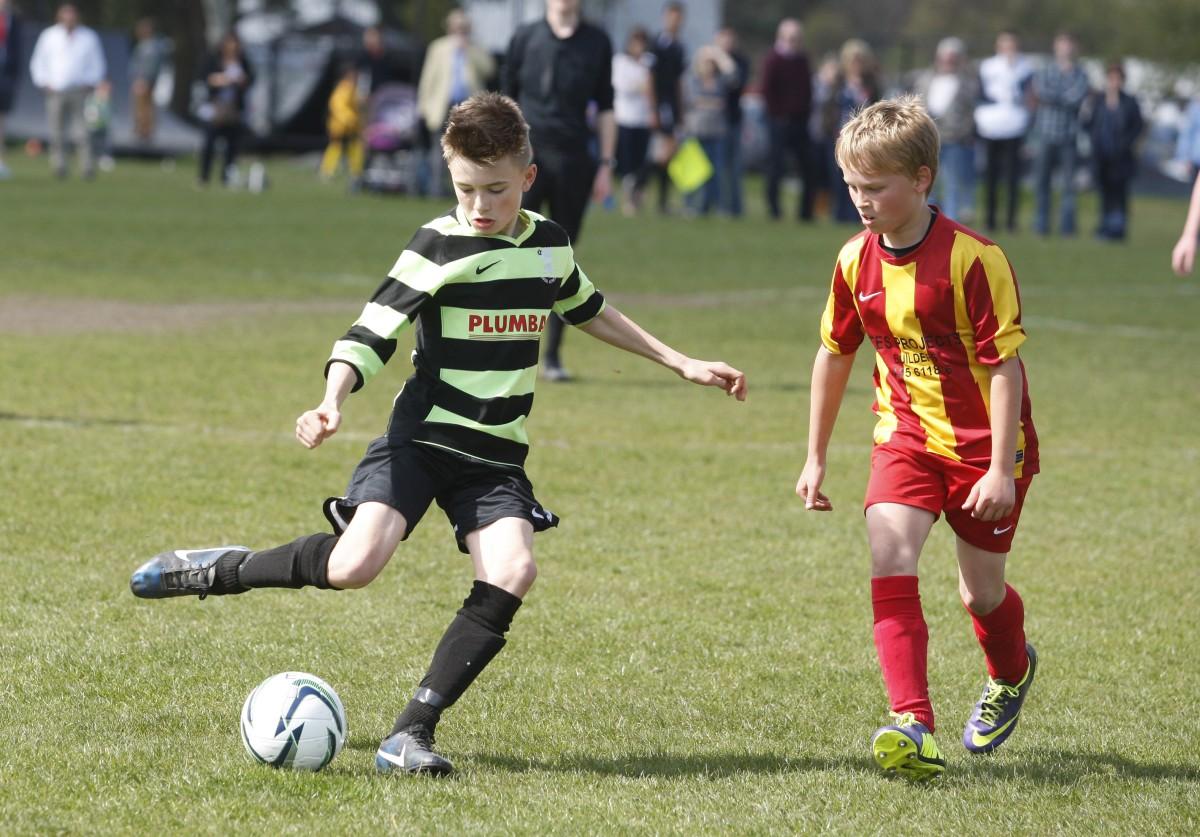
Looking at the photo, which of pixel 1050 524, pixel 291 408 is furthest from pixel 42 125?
pixel 1050 524

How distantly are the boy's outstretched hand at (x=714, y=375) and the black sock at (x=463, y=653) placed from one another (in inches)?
30.2

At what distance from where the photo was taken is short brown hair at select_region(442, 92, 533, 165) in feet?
13.2

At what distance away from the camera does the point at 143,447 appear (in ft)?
24.8

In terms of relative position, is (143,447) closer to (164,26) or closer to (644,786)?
(644,786)

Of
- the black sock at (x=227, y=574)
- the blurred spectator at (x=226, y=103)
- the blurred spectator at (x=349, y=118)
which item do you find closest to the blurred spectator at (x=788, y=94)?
the blurred spectator at (x=349, y=118)

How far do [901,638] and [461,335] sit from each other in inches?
49.2

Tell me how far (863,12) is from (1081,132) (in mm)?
51684

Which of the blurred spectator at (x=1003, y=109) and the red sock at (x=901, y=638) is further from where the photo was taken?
the blurred spectator at (x=1003, y=109)

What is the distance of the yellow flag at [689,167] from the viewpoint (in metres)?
21.3

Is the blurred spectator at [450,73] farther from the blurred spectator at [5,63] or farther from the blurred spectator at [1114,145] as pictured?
the blurred spectator at [5,63]

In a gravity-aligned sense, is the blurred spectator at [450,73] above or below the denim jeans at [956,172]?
above

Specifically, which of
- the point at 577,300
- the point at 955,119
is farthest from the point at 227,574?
the point at 955,119

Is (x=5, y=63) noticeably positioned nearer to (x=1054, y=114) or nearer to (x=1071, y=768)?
(x=1054, y=114)

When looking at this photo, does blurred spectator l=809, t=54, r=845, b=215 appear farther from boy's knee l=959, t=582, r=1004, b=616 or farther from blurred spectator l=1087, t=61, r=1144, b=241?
boy's knee l=959, t=582, r=1004, b=616
